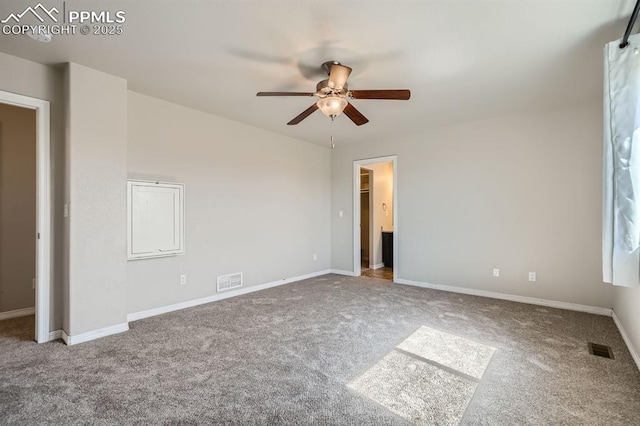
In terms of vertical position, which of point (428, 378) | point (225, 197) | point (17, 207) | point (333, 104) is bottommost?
point (428, 378)

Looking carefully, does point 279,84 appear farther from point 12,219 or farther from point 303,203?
point 12,219

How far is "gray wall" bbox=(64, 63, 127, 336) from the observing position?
268 cm

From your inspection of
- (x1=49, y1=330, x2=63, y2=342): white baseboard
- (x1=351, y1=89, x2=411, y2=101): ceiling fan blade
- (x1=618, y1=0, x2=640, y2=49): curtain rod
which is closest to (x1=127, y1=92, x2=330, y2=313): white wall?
(x1=49, y1=330, x2=63, y2=342): white baseboard

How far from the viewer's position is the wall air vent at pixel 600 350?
2.44 m

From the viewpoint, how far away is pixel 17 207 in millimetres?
3580

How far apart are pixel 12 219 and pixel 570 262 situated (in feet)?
22.5

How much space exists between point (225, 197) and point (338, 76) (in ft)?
8.17

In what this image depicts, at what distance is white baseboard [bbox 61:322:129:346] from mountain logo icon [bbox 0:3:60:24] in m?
2.57

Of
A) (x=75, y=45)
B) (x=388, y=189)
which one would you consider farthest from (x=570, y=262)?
(x=75, y=45)

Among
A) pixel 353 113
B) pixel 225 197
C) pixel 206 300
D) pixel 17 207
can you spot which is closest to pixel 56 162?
pixel 17 207

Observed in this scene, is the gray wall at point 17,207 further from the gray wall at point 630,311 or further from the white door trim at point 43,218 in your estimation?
the gray wall at point 630,311

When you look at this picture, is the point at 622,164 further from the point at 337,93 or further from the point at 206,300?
the point at 206,300

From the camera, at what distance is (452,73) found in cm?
281

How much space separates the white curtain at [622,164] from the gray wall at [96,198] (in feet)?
13.7
